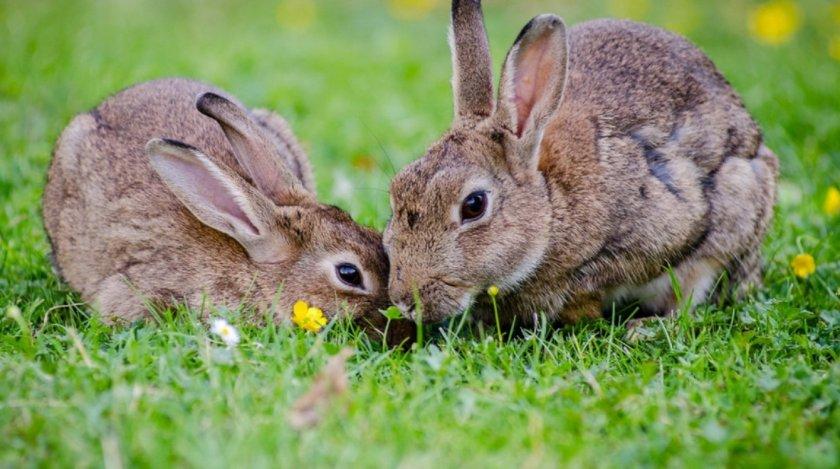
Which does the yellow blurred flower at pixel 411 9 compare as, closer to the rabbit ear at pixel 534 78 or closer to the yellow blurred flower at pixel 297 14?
the yellow blurred flower at pixel 297 14

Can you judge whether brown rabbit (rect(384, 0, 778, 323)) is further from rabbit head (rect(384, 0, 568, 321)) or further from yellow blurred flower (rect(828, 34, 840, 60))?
yellow blurred flower (rect(828, 34, 840, 60))

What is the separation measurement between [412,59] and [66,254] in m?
4.97

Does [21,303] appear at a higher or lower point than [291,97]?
lower

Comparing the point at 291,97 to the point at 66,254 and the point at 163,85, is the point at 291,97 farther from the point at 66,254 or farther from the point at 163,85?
the point at 66,254

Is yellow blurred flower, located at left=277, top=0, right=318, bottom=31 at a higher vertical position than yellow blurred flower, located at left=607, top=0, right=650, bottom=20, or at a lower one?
higher

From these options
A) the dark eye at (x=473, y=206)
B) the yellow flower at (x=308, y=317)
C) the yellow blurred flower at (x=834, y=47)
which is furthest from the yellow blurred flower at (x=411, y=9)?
the yellow flower at (x=308, y=317)

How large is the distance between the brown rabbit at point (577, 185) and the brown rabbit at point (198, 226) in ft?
1.59

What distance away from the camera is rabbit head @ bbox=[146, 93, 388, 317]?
5020 millimetres

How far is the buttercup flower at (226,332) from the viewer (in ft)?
14.2

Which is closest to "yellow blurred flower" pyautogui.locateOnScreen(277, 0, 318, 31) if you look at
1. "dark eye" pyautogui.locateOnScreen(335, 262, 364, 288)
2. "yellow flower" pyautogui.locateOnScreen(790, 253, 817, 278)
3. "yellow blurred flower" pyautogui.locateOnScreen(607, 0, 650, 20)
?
"yellow blurred flower" pyautogui.locateOnScreen(607, 0, 650, 20)

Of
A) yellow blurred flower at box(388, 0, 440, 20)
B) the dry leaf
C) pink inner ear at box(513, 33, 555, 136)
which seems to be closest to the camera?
the dry leaf

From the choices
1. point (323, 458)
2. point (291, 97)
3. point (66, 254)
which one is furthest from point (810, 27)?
point (323, 458)

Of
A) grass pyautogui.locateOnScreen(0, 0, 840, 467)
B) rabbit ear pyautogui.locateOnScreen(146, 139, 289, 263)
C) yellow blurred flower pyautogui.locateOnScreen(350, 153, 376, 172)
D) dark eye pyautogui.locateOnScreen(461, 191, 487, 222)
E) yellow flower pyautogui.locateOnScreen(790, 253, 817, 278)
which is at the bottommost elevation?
yellow flower pyautogui.locateOnScreen(790, 253, 817, 278)

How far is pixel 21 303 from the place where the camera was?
17.0 feet
